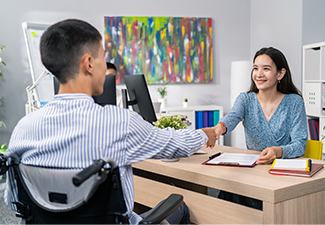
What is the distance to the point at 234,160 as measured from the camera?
1612 mm

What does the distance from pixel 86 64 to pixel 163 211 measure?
55cm

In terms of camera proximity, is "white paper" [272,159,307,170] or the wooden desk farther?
"white paper" [272,159,307,170]

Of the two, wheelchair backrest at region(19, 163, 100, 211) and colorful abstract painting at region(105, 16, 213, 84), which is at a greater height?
colorful abstract painting at region(105, 16, 213, 84)

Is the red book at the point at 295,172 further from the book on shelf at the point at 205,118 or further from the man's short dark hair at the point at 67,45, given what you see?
the book on shelf at the point at 205,118

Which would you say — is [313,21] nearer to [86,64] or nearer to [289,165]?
[289,165]

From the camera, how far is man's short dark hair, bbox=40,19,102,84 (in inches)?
37.9

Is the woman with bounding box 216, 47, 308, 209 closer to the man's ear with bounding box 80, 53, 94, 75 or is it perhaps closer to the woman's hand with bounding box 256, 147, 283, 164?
the woman's hand with bounding box 256, 147, 283, 164

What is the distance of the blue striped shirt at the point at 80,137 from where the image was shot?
3.01ft

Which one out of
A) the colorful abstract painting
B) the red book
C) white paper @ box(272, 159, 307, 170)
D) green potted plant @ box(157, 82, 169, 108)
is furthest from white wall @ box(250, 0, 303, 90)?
the red book

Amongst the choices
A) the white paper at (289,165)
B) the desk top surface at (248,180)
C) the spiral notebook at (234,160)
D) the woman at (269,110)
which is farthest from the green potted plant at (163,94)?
the white paper at (289,165)

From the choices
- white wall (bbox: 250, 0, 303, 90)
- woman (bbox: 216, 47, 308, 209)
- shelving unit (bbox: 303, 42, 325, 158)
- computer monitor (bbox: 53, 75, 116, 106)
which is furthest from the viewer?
white wall (bbox: 250, 0, 303, 90)

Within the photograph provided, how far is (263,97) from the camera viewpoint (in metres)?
2.08

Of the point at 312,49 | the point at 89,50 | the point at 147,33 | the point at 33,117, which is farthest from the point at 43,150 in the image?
the point at 147,33

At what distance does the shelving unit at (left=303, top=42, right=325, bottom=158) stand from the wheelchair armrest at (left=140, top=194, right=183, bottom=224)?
292cm
